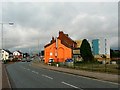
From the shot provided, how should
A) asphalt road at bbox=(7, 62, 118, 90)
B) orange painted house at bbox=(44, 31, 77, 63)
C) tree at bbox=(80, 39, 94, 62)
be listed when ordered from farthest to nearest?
orange painted house at bbox=(44, 31, 77, 63) → tree at bbox=(80, 39, 94, 62) → asphalt road at bbox=(7, 62, 118, 90)

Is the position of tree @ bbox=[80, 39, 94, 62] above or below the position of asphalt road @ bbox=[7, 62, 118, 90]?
above

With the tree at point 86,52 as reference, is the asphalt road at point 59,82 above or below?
below

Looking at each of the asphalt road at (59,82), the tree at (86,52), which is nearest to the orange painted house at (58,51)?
the tree at (86,52)

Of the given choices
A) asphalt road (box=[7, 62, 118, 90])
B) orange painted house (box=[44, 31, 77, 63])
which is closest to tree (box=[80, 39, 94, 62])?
orange painted house (box=[44, 31, 77, 63])

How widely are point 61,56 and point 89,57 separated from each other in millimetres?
15478

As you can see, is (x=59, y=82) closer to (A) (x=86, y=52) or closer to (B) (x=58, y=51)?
(A) (x=86, y=52)

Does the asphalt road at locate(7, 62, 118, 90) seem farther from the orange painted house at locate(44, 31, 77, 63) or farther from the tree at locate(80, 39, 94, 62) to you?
the orange painted house at locate(44, 31, 77, 63)

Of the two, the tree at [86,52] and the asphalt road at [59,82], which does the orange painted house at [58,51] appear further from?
the asphalt road at [59,82]

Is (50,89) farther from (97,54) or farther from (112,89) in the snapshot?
(97,54)

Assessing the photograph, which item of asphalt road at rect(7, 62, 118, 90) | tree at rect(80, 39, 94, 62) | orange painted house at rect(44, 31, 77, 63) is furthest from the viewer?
orange painted house at rect(44, 31, 77, 63)

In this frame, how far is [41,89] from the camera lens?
595 inches

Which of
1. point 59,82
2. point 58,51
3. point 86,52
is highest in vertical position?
point 58,51

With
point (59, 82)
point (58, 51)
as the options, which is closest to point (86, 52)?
point (58, 51)

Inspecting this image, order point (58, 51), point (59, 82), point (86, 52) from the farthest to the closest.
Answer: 1. point (58, 51)
2. point (86, 52)
3. point (59, 82)
